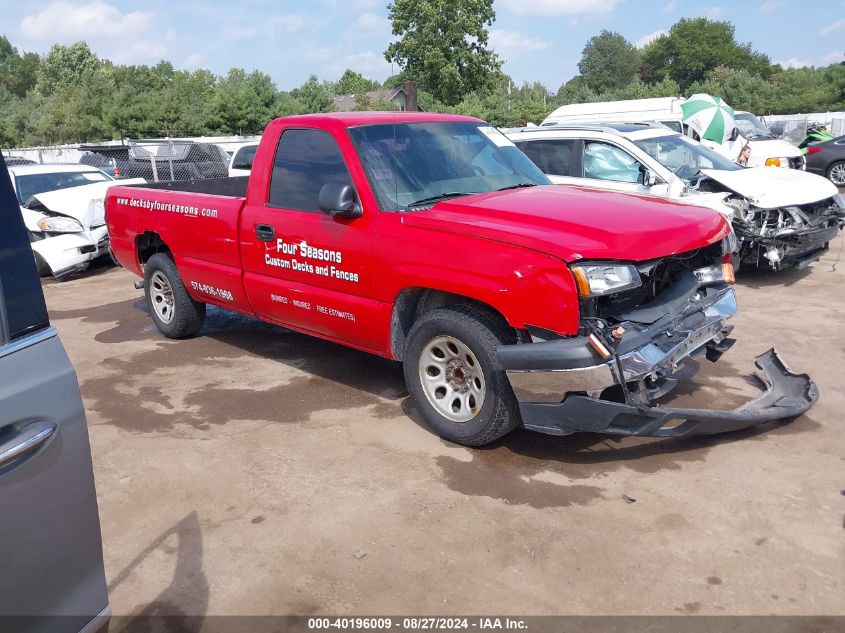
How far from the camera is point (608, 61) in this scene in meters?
110

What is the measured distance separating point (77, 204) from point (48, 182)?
1217 mm

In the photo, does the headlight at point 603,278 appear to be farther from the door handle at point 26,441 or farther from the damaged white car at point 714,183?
the damaged white car at point 714,183

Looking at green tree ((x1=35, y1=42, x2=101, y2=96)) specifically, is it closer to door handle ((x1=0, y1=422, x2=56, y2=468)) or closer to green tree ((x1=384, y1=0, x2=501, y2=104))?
green tree ((x1=384, y1=0, x2=501, y2=104))

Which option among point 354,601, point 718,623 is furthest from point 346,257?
point 718,623

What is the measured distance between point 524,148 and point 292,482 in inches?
242

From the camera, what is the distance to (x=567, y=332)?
3.80 meters

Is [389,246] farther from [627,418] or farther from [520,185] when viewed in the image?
[627,418]

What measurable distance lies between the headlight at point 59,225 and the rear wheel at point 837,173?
1765cm

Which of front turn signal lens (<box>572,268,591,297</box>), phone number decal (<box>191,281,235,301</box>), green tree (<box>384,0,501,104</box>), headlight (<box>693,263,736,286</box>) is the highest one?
green tree (<box>384,0,501,104</box>)

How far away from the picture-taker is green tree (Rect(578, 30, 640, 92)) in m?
107

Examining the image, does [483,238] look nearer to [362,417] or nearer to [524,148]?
Answer: [362,417]

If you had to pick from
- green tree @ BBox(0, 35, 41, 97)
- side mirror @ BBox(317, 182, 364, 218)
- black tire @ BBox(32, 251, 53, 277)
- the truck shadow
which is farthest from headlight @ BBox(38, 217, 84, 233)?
green tree @ BBox(0, 35, 41, 97)

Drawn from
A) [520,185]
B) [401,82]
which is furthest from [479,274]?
[401,82]

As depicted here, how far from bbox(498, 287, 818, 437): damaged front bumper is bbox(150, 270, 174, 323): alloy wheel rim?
13.8ft
